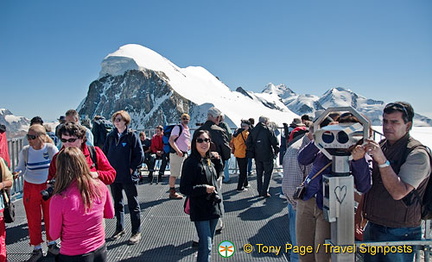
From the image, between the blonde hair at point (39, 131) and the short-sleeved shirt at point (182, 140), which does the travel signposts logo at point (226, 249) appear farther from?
the blonde hair at point (39, 131)

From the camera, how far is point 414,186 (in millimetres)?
1783

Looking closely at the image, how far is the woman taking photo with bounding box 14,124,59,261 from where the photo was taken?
3.41m

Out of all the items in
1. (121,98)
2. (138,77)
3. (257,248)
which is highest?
(138,77)

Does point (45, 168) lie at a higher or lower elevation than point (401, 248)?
higher

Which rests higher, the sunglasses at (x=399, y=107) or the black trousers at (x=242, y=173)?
the sunglasses at (x=399, y=107)

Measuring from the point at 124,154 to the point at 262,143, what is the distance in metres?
2.96

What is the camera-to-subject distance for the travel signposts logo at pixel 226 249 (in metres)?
3.54

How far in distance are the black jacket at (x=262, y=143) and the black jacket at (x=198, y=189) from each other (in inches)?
121

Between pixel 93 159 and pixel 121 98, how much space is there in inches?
5276

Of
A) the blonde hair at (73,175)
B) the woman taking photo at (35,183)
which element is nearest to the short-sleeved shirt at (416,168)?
the blonde hair at (73,175)

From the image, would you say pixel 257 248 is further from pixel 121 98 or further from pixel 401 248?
pixel 121 98

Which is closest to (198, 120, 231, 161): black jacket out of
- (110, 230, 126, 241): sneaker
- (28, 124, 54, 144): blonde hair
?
(110, 230, 126, 241): sneaker

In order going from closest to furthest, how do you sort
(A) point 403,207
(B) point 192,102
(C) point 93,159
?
(A) point 403,207 → (C) point 93,159 → (B) point 192,102

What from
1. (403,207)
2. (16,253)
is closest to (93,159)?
(16,253)
